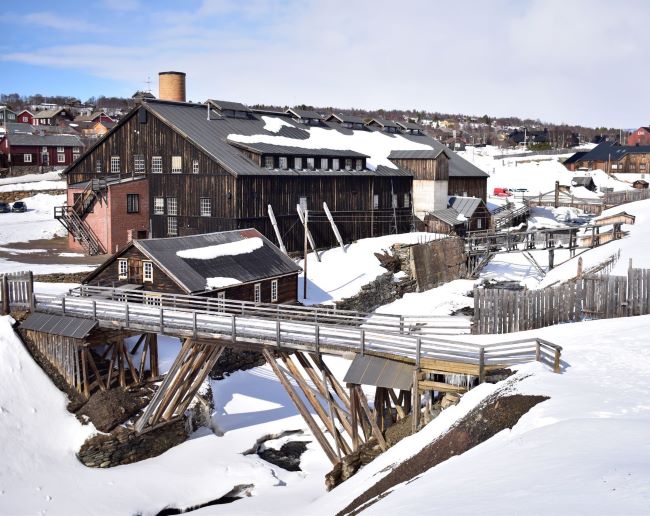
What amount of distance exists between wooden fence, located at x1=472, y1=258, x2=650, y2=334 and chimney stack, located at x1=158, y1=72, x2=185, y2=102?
1749 inches

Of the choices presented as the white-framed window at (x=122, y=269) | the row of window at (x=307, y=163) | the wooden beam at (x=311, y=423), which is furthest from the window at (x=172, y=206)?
the wooden beam at (x=311, y=423)

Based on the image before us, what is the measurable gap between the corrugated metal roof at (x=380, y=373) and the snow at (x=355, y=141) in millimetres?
32586

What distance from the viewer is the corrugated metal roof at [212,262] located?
32.8 metres

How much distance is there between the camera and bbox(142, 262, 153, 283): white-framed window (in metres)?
33.2

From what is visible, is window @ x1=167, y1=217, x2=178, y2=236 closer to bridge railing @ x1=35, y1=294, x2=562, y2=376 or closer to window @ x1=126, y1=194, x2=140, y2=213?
window @ x1=126, y1=194, x2=140, y2=213

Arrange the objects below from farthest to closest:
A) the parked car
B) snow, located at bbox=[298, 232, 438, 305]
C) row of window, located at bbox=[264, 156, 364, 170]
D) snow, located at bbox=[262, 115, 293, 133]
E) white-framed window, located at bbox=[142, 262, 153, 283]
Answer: the parked car
snow, located at bbox=[262, 115, 293, 133]
row of window, located at bbox=[264, 156, 364, 170]
snow, located at bbox=[298, 232, 438, 305]
white-framed window, located at bbox=[142, 262, 153, 283]

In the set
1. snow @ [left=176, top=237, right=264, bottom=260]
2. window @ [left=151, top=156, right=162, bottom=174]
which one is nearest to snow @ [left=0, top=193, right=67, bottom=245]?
window @ [left=151, top=156, right=162, bottom=174]

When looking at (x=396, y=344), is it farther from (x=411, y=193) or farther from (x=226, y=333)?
(x=411, y=193)

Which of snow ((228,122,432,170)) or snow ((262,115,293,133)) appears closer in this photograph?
snow ((228,122,432,170))

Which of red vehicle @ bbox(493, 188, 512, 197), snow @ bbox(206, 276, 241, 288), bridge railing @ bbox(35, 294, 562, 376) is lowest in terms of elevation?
bridge railing @ bbox(35, 294, 562, 376)

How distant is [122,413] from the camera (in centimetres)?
2859

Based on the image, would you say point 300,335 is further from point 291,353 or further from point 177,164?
point 177,164

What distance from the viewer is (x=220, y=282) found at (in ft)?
111

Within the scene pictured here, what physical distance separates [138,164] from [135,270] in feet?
70.0
